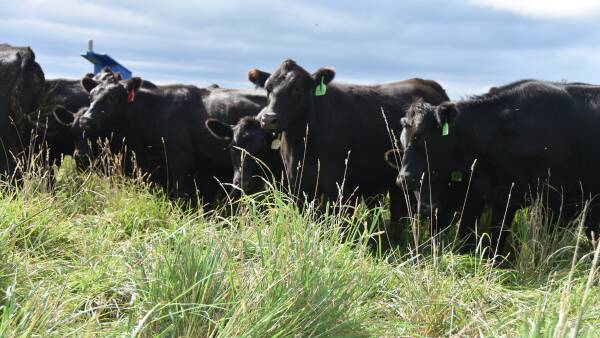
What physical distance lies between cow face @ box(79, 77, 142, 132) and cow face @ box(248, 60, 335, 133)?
249cm

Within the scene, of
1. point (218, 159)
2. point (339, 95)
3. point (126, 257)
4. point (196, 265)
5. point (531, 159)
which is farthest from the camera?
point (218, 159)

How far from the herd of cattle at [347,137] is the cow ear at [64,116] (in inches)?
0.6

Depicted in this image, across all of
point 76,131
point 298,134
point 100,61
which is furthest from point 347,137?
point 100,61

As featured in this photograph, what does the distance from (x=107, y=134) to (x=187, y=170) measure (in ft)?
4.25

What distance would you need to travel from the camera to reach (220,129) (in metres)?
8.69

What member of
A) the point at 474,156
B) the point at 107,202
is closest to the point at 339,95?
the point at 474,156

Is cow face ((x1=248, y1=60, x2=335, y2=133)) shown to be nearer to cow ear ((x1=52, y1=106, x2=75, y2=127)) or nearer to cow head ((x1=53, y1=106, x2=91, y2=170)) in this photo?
cow head ((x1=53, y1=106, x2=91, y2=170))

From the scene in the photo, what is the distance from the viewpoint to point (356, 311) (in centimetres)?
384

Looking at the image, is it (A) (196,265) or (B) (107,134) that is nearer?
(A) (196,265)

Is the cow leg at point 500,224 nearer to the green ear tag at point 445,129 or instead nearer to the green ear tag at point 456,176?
the green ear tag at point 456,176

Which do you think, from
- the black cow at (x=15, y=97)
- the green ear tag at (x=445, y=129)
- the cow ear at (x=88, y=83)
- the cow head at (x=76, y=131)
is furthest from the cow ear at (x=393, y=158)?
the cow ear at (x=88, y=83)

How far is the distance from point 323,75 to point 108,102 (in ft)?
10.5

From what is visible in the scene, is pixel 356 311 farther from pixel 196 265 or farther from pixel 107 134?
pixel 107 134

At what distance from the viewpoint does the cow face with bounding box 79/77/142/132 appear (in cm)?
920
